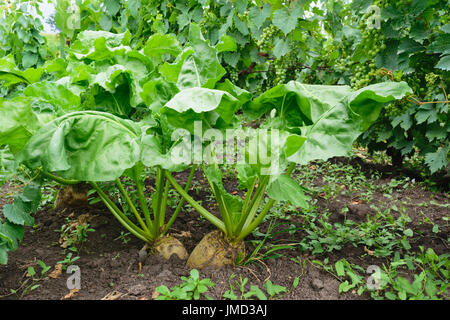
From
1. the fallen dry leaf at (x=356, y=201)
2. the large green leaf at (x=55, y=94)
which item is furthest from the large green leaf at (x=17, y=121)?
the fallen dry leaf at (x=356, y=201)

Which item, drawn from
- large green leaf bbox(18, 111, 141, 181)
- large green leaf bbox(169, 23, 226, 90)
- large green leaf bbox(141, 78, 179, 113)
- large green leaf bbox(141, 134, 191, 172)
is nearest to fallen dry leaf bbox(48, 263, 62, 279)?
large green leaf bbox(18, 111, 141, 181)

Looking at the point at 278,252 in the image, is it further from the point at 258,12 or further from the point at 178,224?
the point at 258,12

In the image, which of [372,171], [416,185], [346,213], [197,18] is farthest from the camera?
[197,18]

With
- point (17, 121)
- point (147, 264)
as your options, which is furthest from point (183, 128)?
point (147, 264)

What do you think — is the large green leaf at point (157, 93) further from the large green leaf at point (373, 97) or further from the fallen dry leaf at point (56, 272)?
the fallen dry leaf at point (56, 272)

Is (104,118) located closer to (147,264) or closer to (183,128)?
(183,128)

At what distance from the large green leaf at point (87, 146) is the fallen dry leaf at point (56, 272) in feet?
1.99

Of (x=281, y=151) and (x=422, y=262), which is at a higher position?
(x=281, y=151)

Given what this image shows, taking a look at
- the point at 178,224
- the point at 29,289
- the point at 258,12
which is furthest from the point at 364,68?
the point at 29,289

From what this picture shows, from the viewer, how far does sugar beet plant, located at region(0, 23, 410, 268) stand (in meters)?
1.25

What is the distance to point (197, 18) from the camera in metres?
3.36

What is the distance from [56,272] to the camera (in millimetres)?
1616

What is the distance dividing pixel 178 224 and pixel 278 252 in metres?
0.68

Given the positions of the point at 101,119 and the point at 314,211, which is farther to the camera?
the point at 314,211
